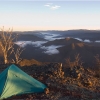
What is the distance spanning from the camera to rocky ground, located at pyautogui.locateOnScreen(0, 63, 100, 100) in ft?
44.4

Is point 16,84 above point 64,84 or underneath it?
above

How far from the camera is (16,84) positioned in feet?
45.3

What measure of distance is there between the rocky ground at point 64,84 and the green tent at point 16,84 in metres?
0.33

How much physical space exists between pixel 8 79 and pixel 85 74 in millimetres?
5654

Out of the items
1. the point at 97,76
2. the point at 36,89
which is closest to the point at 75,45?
the point at 97,76

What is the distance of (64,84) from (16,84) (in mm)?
2920

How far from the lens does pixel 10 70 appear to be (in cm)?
1418

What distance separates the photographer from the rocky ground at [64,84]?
13.5m

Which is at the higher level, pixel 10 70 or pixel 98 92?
pixel 10 70

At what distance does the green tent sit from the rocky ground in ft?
1.09

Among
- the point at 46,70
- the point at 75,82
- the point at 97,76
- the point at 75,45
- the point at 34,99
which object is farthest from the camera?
the point at 75,45

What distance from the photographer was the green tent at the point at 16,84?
13508 millimetres

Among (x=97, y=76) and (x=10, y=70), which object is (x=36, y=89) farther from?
(x=97, y=76)

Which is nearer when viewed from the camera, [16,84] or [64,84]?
[16,84]
